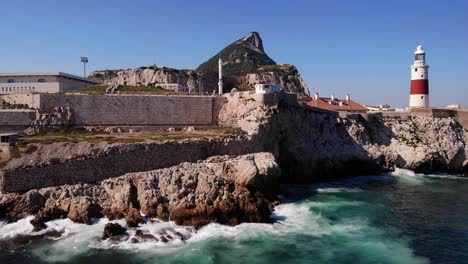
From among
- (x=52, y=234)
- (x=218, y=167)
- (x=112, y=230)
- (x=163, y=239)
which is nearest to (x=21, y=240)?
(x=52, y=234)

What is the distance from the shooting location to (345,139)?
45.6 m

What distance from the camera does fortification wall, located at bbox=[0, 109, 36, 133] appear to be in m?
35.4

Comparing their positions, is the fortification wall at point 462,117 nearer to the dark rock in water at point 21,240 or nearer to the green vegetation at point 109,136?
the green vegetation at point 109,136

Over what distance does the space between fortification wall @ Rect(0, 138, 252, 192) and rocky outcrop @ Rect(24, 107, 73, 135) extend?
35.0 ft

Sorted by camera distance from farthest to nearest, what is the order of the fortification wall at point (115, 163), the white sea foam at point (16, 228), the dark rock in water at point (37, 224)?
the fortification wall at point (115, 163) → the dark rock in water at point (37, 224) → the white sea foam at point (16, 228)

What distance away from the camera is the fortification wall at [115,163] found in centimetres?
2614

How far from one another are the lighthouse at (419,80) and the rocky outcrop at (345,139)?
236 inches

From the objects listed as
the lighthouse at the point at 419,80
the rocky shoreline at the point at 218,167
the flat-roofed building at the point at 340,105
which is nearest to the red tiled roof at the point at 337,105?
the flat-roofed building at the point at 340,105

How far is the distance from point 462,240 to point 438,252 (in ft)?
9.49

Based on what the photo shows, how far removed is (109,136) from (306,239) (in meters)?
18.6

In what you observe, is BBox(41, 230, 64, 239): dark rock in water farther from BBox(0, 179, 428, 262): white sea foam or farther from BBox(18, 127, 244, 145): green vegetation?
BBox(18, 127, 244, 145): green vegetation

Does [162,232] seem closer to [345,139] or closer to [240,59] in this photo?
[345,139]

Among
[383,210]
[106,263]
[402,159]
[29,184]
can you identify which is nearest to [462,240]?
[383,210]

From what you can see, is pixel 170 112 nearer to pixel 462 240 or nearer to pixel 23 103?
pixel 23 103
